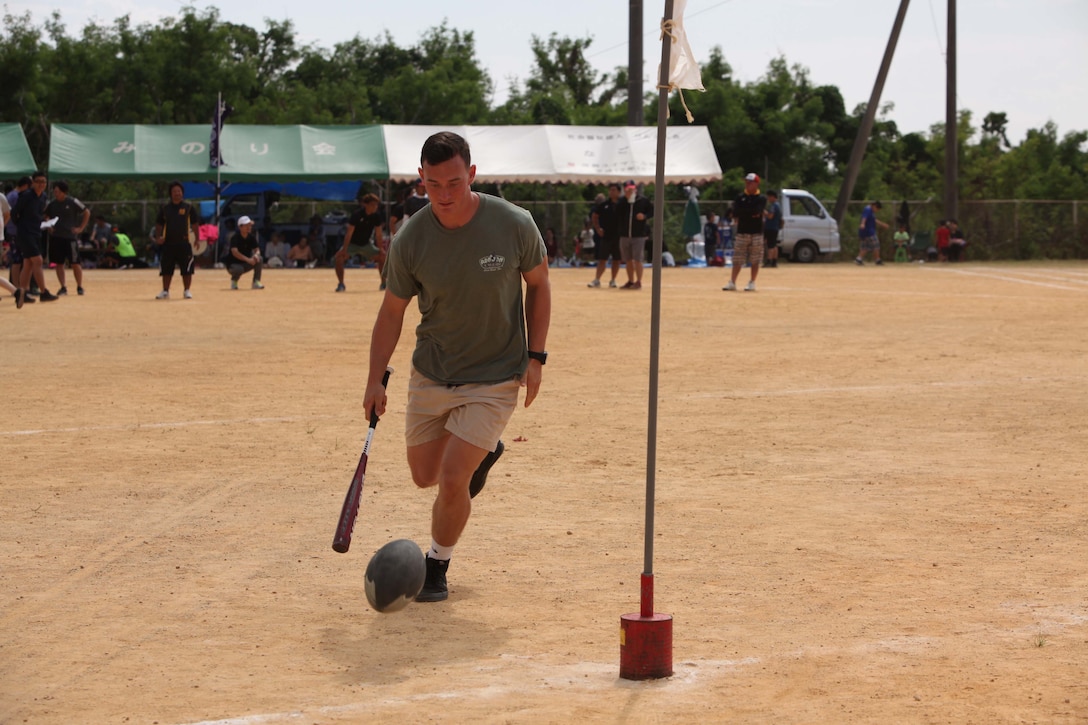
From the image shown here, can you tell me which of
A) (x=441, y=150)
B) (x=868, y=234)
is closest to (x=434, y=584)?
(x=441, y=150)

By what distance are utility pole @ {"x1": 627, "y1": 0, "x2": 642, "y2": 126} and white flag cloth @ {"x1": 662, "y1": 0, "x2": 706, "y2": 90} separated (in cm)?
3538

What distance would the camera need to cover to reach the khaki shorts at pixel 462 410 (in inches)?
234

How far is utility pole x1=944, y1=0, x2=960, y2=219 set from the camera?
1827 inches

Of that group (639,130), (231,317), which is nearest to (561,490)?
(231,317)

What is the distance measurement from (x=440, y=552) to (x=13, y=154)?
32.6 m

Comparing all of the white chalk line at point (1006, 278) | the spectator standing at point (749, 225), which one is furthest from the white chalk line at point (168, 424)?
the white chalk line at point (1006, 278)

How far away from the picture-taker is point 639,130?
39.9m

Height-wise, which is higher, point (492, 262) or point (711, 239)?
point (492, 262)

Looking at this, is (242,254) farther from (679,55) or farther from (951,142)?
(951,142)

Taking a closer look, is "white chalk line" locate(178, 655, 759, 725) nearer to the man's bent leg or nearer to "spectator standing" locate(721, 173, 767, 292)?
the man's bent leg

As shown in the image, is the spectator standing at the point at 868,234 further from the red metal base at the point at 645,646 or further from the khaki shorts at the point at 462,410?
the red metal base at the point at 645,646

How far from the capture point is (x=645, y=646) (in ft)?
16.3

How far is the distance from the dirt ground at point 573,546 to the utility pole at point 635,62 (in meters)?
26.0

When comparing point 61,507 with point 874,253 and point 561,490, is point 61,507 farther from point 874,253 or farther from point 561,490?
point 874,253
